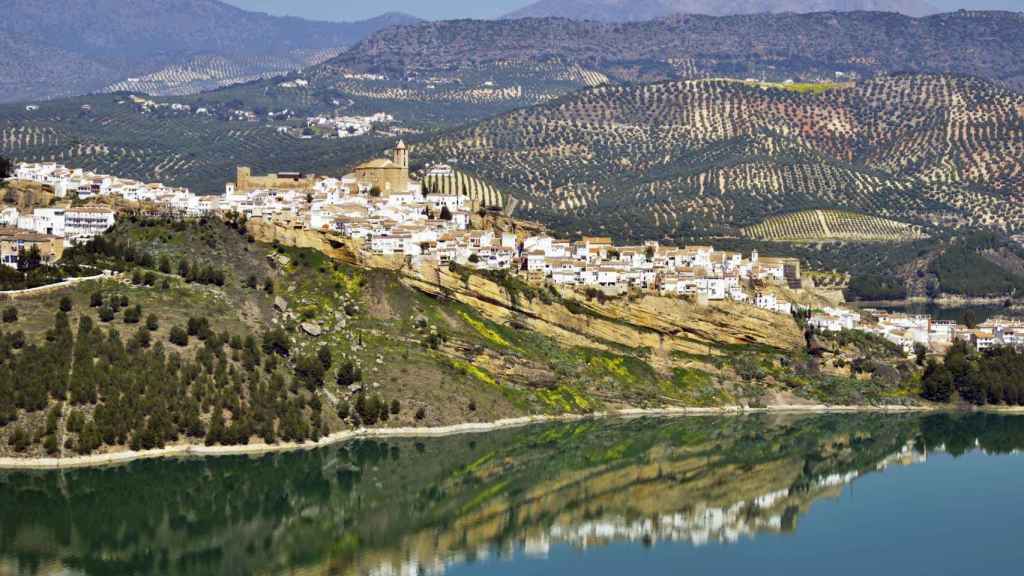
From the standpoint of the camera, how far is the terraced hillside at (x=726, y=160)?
14675cm

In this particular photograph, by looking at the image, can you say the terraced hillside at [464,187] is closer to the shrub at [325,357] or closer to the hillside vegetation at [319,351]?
the hillside vegetation at [319,351]

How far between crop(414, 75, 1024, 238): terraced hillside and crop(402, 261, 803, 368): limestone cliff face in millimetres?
44586

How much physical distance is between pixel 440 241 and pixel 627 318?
8669 millimetres

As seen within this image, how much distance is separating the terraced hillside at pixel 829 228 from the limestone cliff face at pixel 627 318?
5990cm

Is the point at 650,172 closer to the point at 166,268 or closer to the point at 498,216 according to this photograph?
the point at 498,216

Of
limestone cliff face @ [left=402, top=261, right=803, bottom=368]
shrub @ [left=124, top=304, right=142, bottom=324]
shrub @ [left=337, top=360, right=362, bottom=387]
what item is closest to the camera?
shrub @ [left=124, top=304, right=142, bottom=324]

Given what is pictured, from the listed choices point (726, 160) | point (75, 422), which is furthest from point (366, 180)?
point (726, 160)

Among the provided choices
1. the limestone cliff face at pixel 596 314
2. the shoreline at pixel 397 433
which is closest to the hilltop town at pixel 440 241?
the limestone cliff face at pixel 596 314

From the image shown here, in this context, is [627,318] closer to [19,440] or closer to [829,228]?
[19,440]

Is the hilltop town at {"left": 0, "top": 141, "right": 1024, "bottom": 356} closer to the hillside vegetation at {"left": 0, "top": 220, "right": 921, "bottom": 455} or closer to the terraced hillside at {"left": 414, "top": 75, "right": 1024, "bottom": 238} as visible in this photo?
the hillside vegetation at {"left": 0, "top": 220, "right": 921, "bottom": 455}

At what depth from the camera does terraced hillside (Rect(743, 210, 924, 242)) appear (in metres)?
140

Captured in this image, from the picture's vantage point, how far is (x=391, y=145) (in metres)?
152

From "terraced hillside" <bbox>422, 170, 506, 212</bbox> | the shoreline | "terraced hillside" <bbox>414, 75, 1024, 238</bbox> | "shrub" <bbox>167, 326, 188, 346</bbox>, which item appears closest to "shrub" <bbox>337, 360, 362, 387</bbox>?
the shoreline

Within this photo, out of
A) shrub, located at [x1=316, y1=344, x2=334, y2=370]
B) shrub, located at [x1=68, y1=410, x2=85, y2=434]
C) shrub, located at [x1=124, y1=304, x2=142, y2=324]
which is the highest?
shrub, located at [x1=124, y1=304, x2=142, y2=324]
